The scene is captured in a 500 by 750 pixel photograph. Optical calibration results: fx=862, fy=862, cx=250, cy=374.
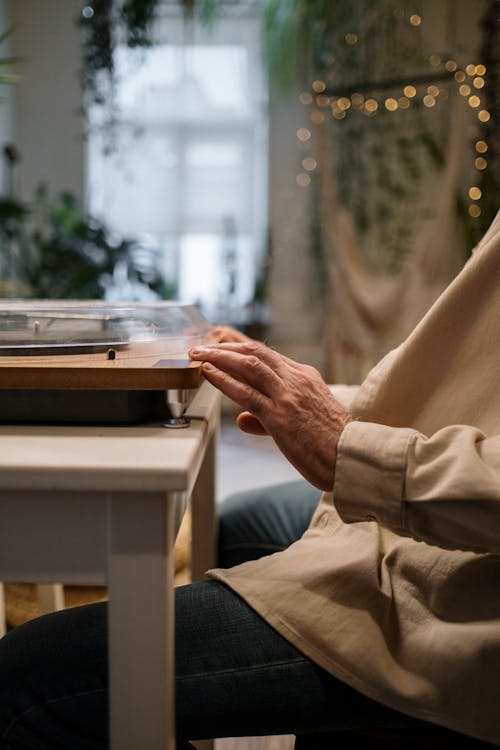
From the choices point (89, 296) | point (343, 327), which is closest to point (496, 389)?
point (343, 327)

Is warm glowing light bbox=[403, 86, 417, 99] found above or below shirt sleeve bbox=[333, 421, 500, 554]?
above

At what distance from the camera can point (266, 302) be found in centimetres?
488

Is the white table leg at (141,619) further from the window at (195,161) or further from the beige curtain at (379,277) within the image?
the window at (195,161)

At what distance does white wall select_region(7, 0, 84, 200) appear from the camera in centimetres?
486

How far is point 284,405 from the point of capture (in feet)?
2.50

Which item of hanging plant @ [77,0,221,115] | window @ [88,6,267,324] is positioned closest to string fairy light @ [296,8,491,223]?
window @ [88,6,267,324]

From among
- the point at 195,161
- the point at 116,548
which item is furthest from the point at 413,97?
the point at 116,548

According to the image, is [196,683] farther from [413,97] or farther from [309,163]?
[309,163]

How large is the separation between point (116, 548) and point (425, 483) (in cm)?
26

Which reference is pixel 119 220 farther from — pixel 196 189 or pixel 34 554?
pixel 34 554

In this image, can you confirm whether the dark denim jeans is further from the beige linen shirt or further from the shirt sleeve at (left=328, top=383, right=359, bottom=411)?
the shirt sleeve at (left=328, top=383, right=359, bottom=411)

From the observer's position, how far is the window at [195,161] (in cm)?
483

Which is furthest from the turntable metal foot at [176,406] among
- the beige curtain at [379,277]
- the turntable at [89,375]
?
the beige curtain at [379,277]

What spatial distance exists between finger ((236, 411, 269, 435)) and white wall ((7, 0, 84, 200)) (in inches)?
170
